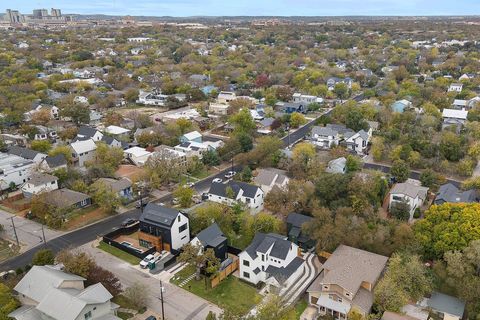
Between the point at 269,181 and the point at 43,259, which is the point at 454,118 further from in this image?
the point at 43,259

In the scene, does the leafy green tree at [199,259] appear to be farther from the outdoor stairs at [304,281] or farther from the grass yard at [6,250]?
the grass yard at [6,250]

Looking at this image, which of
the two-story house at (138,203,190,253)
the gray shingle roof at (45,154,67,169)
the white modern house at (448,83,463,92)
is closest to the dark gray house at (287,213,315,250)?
the two-story house at (138,203,190,253)

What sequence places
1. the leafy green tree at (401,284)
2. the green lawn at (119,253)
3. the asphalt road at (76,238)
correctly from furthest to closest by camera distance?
the green lawn at (119,253)
the asphalt road at (76,238)
the leafy green tree at (401,284)

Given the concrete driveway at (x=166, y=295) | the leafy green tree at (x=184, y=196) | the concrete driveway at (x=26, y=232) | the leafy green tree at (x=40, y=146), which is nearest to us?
the concrete driveway at (x=166, y=295)

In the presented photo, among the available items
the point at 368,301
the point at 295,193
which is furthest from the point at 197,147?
the point at 368,301

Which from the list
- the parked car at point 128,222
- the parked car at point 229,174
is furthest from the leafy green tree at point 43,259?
the parked car at point 229,174

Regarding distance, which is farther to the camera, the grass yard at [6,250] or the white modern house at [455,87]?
the white modern house at [455,87]
